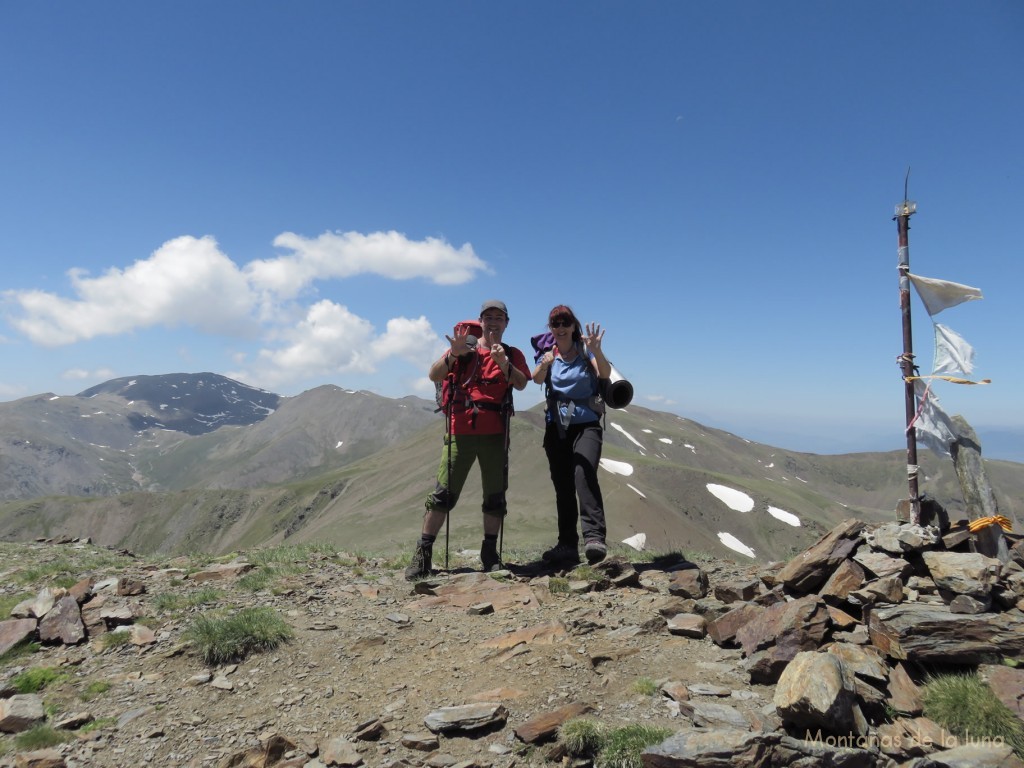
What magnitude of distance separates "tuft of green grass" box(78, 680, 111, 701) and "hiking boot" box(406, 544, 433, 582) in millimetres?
4009

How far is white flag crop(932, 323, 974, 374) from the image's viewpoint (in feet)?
21.8

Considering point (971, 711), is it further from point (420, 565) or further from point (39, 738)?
point (39, 738)

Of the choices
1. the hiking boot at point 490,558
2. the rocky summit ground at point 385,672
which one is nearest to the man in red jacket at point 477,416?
the hiking boot at point 490,558

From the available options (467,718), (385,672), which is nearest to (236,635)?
(385,672)

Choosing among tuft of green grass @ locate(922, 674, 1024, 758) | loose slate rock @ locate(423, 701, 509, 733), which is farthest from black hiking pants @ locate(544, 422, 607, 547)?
Result: tuft of green grass @ locate(922, 674, 1024, 758)

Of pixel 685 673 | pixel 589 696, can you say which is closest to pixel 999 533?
pixel 685 673

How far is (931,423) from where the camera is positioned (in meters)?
6.80

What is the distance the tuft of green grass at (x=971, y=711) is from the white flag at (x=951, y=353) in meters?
3.63

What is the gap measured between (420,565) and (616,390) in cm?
391

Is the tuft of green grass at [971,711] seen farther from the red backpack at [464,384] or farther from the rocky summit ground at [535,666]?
the red backpack at [464,384]

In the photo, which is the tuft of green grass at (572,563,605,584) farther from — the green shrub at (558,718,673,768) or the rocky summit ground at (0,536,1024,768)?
the green shrub at (558,718,673,768)

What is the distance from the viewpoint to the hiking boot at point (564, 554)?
895 centimetres

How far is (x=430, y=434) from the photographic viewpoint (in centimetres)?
15675

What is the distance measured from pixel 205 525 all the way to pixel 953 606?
171253mm
